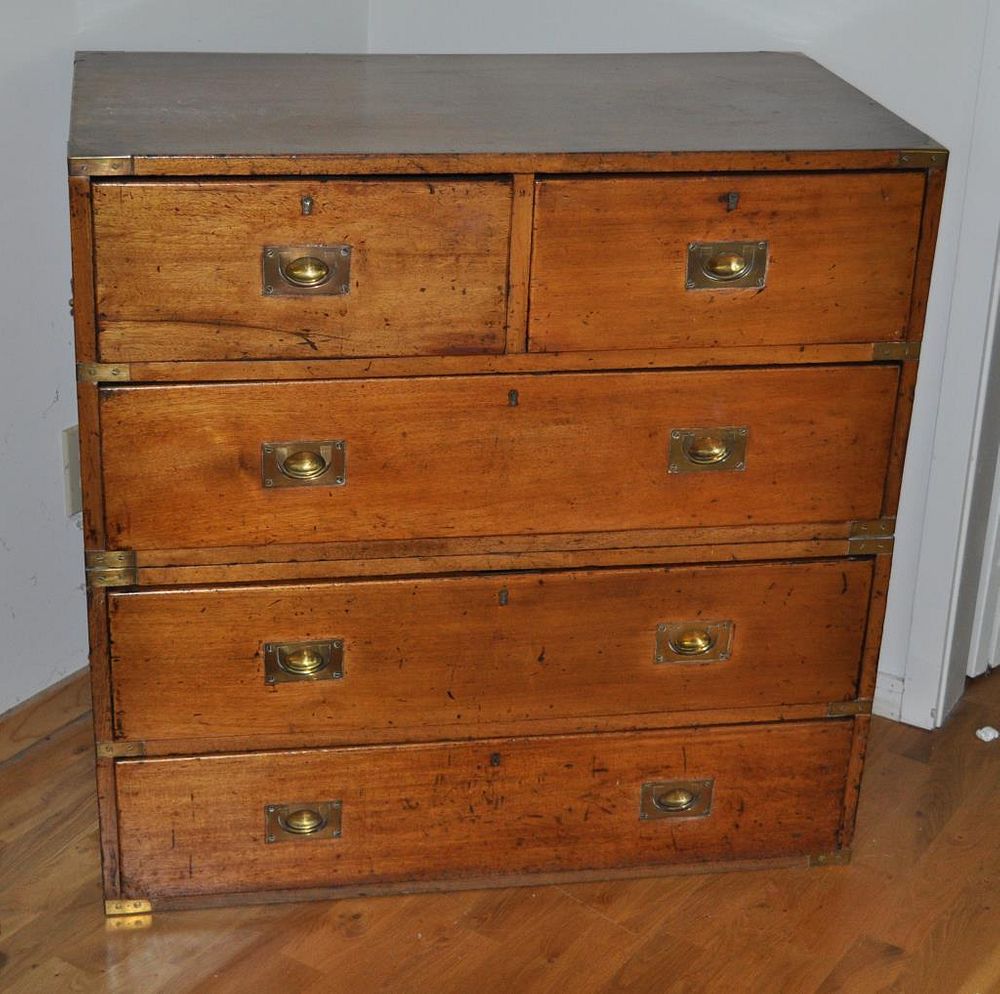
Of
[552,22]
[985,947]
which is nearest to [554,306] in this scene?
[552,22]

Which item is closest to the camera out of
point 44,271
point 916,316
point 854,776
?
point 916,316

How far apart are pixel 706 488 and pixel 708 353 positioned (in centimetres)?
17

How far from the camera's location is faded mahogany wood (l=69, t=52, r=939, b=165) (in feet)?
5.78

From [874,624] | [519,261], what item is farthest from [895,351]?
[519,261]

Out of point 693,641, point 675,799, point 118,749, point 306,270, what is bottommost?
point 675,799

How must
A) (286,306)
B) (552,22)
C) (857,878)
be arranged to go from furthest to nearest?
(552,22), (857,878), (286,306)

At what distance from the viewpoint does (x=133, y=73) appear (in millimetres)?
2047

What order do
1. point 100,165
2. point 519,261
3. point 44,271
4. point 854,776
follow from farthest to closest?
point 44,271, point 854,776, point 519,261, point 100,165

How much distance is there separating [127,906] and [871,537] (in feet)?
3.31

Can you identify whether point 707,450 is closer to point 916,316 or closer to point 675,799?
point 916,316

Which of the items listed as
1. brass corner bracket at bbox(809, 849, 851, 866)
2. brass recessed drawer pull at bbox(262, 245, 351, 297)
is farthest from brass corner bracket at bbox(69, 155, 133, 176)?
brass corner bracket at bbox(809, 849, 851, 866)

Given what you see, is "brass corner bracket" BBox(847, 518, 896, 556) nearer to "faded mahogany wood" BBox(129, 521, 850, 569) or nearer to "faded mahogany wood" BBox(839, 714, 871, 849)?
"faded mahogany wood" BBox(129, 521, 850, 569)

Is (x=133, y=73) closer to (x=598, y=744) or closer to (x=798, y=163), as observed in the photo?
(x=798, y=163)

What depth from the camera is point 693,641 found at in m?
2.02
